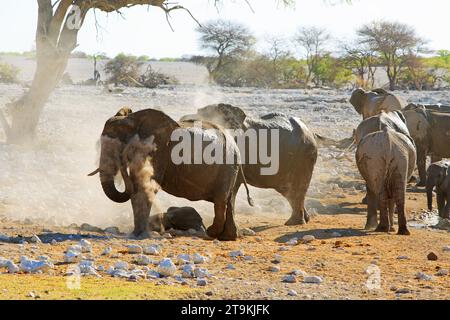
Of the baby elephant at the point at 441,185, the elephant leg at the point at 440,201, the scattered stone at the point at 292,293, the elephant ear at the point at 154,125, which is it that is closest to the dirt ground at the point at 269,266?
the scattered stone at the point at 292,293

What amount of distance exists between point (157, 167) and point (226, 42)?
3879cm

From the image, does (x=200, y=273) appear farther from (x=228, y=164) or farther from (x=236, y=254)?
(x=228, y=164)

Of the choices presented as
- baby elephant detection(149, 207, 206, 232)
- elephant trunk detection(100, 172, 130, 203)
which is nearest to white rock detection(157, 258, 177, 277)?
elephant trunk detection(100, 172, 130, 203)

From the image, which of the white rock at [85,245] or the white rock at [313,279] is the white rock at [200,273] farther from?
the white rock at [85,245]

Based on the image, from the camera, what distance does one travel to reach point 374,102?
17656mm

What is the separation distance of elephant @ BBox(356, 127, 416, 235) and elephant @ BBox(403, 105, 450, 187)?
678 cm

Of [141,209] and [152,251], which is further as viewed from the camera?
[141,209]

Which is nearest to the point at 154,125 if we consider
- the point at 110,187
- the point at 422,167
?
the point at 110,187

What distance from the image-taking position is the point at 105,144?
905cm

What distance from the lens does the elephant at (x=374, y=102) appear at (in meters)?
17.4

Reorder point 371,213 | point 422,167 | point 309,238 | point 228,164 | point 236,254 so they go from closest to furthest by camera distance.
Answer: point 236,254 < point 309,238 < point 228,164 < point 371,213 < point 422,167

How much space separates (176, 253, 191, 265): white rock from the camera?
7.45m

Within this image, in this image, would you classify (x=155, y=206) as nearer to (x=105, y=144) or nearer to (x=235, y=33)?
(x=105, y=144)
